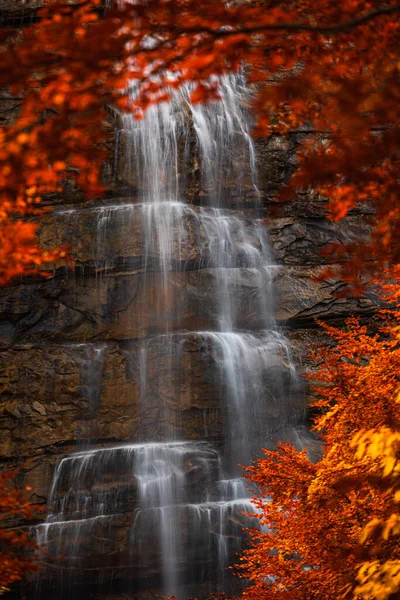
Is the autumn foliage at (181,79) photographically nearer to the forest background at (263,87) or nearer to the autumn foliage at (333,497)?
the forest background at (263,87)

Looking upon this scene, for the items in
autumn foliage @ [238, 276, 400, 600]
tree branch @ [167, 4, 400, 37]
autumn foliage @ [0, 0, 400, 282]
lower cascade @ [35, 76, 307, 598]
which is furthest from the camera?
lower cascade @ [35, 76, 307, 598]

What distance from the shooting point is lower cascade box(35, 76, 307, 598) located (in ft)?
43.2

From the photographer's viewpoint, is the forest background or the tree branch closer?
the tree branch

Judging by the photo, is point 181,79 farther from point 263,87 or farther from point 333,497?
point 333,497

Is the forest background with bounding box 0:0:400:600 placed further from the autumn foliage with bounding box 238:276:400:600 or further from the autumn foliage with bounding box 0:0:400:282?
the autumn foliage with bounding box 238:276:400:600

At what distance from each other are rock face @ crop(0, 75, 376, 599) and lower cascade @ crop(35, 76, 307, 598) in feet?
0.13

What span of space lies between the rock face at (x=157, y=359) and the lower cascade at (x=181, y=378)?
0.13 feet

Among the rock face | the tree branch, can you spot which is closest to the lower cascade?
the rock face

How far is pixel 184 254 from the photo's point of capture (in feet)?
57.0

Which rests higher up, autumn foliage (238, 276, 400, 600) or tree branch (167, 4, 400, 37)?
tree branch (167, 4, 400, 37)

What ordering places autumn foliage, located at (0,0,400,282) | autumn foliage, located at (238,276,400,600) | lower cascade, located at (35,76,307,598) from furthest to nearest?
lower cascade, located at (35,76,307,598) → autumn foliage, located at (238,276,400,600) → autumn foliage, located at (0,0,400,282)

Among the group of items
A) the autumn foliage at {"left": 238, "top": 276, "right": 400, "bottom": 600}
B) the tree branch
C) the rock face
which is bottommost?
the autumn foliage at {"left": 238, "top": 276, "right": 400, "bottom": 600}

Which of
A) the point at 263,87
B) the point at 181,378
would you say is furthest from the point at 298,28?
the point at 181,378

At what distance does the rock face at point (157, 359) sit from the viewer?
43.5 ft
